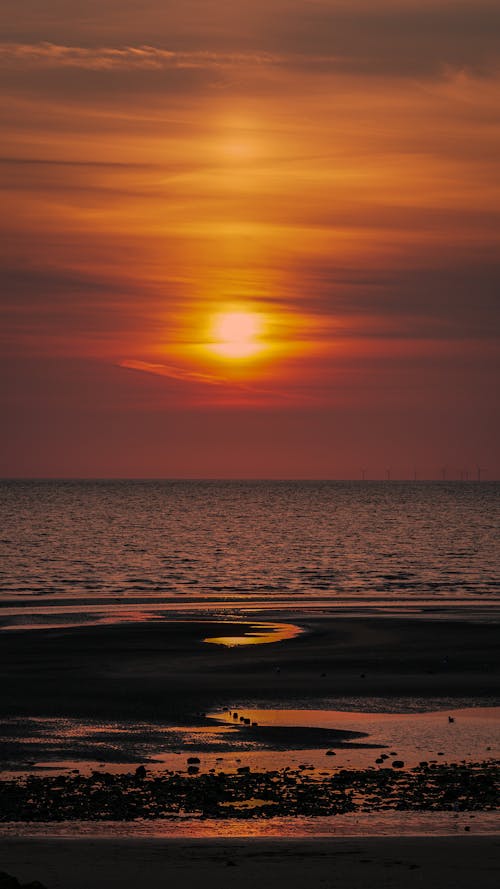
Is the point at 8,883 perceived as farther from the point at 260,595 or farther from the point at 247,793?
the point at 260,595

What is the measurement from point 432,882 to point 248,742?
31.6 ft

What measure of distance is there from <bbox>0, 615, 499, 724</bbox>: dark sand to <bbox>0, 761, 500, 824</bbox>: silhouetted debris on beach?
6.57 meters

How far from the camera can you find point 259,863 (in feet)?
52.0

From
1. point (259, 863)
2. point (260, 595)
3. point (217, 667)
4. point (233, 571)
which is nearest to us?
point (259, 863)

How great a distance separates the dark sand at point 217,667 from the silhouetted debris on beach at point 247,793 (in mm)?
6574

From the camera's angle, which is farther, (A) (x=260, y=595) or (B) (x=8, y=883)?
(A) (x=260, y=595)

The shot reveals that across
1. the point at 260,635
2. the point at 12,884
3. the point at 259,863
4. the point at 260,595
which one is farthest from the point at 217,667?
the point at 260,595

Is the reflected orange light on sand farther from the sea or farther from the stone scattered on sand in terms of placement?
the stone scattered on sand

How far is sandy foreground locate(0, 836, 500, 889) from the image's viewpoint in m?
15.0

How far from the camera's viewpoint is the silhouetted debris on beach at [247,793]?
18.6 meters

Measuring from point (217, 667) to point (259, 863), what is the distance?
1962 centimetres

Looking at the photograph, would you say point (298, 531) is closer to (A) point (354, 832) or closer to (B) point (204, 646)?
(B) point (204, 646)

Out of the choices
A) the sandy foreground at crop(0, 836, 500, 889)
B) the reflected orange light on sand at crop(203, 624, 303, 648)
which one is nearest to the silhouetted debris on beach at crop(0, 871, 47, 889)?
the sandy foreground at crop(0, 836, 500, 889)

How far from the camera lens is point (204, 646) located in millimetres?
39844
